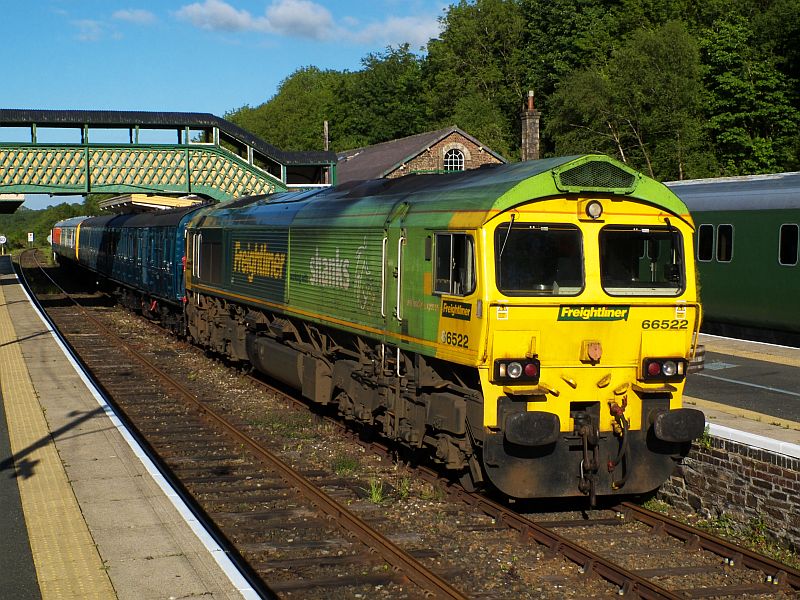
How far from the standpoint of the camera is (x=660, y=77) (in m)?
49.7

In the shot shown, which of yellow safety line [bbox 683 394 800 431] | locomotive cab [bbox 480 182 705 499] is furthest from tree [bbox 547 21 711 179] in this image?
locomotive cab [bbox 480 182 705 499]

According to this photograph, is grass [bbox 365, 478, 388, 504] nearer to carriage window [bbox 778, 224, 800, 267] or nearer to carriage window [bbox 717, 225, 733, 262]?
carriage window [bbox 778, 224, 800, 267]

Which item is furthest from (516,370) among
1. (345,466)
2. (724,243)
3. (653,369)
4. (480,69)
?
(480,69)

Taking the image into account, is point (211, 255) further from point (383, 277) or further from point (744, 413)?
point (744, 413)

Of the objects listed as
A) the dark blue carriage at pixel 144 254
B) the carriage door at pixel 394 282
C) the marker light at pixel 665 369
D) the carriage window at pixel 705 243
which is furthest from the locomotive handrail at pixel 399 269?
the dark blue carriage at pixel 144 254

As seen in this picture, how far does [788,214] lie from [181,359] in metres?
13.3

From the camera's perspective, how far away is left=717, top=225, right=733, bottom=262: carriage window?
20250 mm

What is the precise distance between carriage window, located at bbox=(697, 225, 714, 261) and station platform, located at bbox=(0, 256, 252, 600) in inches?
522

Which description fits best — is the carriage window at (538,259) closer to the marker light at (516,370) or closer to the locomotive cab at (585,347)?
the locomotive cab at (585,347)

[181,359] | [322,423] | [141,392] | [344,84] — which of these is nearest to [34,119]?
[181,359]

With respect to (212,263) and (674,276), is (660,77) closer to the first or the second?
(212,263)

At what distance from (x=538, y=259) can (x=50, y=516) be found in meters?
5.36

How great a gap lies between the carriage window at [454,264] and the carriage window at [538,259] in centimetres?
32

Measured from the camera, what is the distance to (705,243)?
69.2 ft
